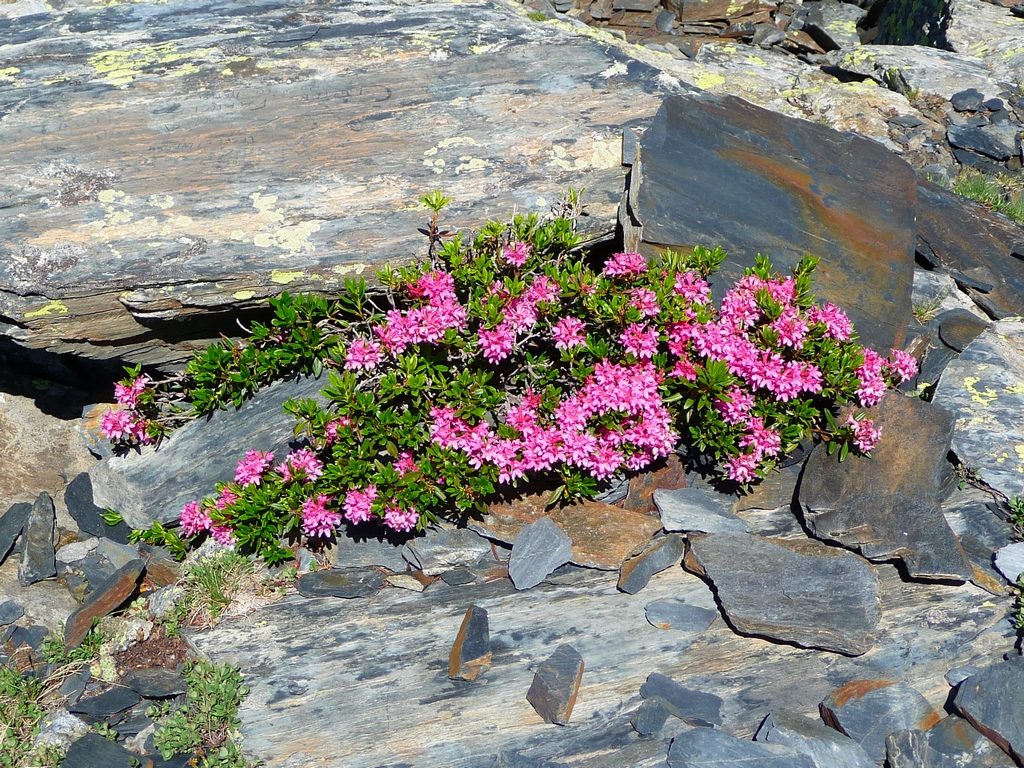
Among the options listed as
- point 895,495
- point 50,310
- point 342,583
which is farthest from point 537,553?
point 50,310

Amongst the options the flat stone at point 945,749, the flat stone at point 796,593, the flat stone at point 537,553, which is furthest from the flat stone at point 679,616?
the flat stone at point 945,749

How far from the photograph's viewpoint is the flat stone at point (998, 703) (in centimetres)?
423

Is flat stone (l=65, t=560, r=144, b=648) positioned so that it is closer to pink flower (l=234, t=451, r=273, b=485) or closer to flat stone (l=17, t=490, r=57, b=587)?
flat stone (l=17, t=490, r=57, b=587)

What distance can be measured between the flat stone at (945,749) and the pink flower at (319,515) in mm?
3231

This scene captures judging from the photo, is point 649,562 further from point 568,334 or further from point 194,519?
point 194,519

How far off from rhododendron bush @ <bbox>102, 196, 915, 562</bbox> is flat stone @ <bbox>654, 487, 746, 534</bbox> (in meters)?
0.23

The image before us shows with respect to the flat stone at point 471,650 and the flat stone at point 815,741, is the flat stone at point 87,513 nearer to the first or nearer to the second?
the flat stone at point 471,650

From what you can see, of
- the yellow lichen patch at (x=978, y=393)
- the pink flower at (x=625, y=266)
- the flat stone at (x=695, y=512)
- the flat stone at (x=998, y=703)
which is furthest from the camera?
the yellow lichen patch at (x=978, y=393)

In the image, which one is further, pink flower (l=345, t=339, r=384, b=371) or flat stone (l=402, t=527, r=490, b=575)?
flat stone (l=402, t=527, r=490, b=575)

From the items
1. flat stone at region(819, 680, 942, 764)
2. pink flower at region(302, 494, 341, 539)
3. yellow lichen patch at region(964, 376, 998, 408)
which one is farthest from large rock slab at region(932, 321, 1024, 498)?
pink flower at region(302, 494, 341, 539)

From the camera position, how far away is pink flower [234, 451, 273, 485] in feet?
18.1

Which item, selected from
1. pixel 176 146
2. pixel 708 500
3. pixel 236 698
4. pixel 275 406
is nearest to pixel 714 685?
pixel 708 500

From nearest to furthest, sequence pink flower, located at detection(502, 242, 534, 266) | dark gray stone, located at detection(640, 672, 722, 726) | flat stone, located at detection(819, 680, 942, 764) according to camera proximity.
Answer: flat stone, located at detection(819, 680, 942, 764) < dark gray stone, located at detection(640, 672, 722, 726) < pink flower, located at detection(502, 242, 534, 266)

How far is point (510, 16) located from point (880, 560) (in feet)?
19.5
